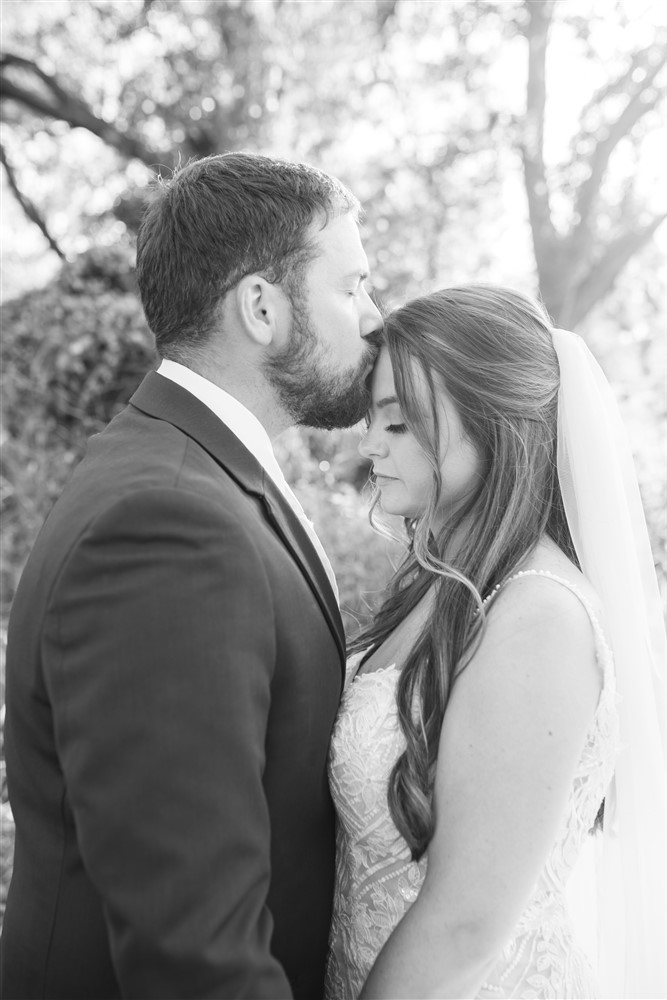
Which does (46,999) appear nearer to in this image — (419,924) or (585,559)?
(419,924)

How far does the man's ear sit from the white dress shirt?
0.16m

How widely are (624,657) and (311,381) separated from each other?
1.04m

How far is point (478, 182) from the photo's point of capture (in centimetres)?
902

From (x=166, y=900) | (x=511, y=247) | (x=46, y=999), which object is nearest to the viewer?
(x=166, y=900)

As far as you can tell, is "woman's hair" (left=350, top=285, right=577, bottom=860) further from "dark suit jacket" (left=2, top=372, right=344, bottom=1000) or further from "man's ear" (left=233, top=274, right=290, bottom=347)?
"dark suit jacket" (left=2, top=372, right=344, bottom=1000)

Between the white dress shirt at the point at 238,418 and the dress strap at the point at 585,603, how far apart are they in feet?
1.31

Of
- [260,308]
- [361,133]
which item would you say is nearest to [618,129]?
[361,133]

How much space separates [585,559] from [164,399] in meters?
1.15

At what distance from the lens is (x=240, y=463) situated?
185 centimetres

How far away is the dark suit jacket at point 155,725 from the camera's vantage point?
4.49 ft

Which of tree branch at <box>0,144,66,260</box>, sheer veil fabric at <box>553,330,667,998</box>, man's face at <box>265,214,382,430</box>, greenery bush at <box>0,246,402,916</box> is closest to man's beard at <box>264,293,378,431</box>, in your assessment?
man's face at <box>265,214,382,430</box>

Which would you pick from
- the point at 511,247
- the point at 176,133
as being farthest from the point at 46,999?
the point at 511,247

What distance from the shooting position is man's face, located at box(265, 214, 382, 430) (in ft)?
7.06

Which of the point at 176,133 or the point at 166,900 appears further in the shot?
the point at 176,133
